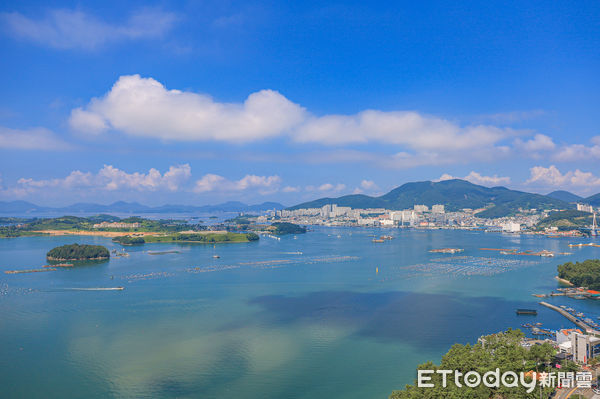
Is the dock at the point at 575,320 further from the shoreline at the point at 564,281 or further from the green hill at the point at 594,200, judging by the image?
the green hill at the point at 594,200

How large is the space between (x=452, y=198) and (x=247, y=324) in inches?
3388

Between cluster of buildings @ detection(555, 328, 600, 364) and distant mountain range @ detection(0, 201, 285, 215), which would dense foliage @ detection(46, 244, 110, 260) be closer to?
cluster of buildings @ detection(555, 328, 600, 364)

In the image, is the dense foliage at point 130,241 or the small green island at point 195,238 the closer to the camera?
the dense foliage at point 130,241

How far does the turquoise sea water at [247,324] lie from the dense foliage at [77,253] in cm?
115

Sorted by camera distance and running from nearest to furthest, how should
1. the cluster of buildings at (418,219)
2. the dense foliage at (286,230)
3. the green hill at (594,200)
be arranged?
the dense foliage at (286,230), the cluster of buildings at (418,219), the green hill at (594,200)

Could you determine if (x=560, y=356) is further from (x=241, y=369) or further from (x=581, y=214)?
(x=581, y=214)

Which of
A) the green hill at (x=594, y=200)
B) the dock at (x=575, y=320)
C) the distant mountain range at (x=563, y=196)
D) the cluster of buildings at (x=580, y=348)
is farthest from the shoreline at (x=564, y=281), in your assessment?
the distant mountain range at (x=563, y=196)

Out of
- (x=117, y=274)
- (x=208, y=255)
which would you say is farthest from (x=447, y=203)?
(x=117, y=274)

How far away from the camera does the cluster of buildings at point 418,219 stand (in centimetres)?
5506

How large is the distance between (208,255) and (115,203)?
6354 inches

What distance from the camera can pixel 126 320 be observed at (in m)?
11.7

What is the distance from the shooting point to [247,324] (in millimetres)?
11250

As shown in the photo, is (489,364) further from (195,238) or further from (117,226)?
(117,226)
